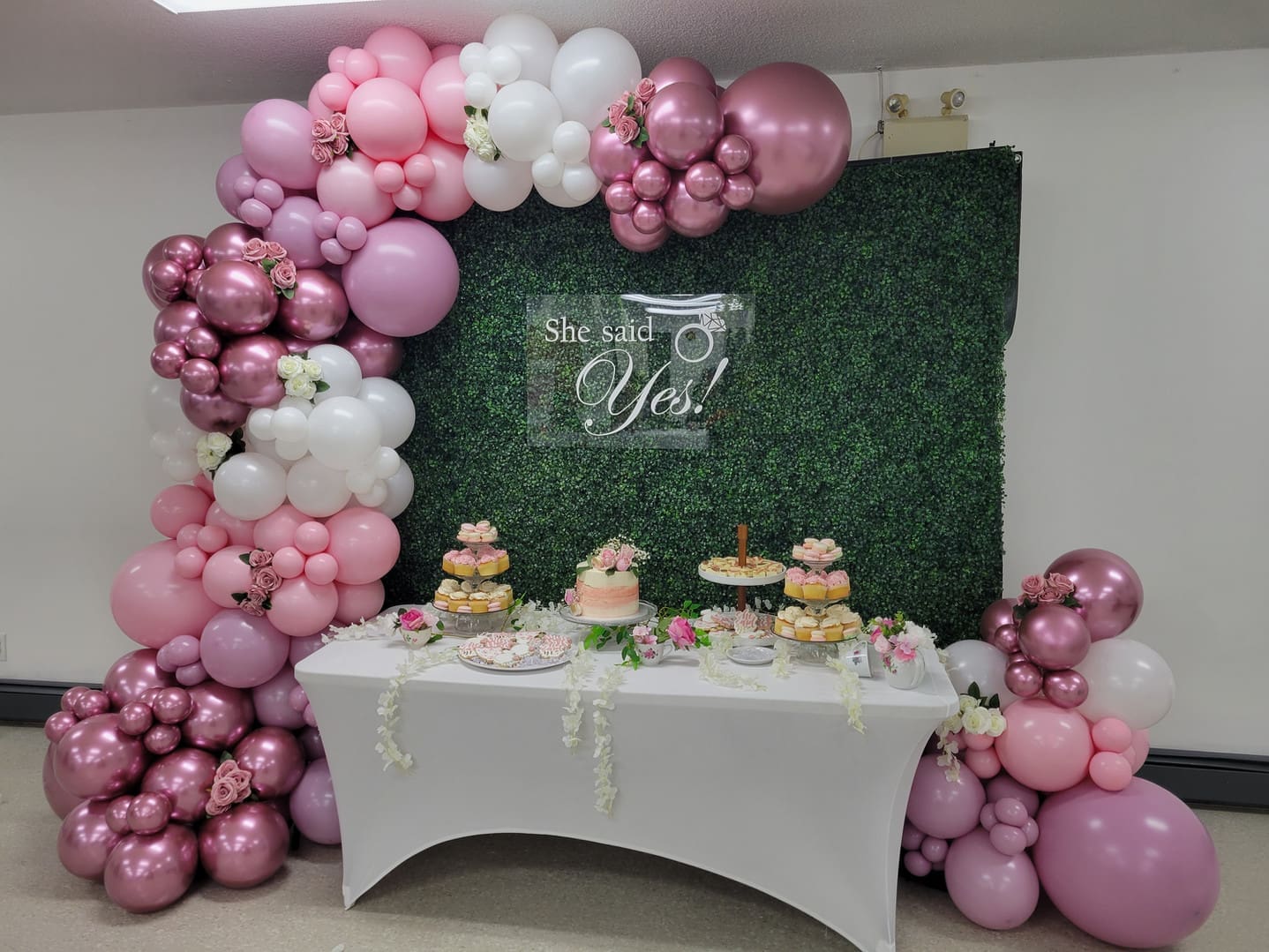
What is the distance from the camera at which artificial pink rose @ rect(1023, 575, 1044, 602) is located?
2299 mm

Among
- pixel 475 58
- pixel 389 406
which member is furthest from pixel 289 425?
pixel 475 58

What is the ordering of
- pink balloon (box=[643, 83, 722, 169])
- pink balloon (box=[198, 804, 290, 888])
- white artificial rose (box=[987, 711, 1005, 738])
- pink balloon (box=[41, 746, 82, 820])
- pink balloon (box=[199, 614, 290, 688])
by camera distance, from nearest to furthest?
pink balloon (box=[643, 83, 722, 169])
white artificial rose (box=[987, 711, 1005, 738])
pink balloon (box=[198, 804, 290, 888])
pink balloon (box=[199, 614, 290, 688])
pink balloon (box=[41, 746, 82, 820])

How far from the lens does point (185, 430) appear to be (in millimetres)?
2562

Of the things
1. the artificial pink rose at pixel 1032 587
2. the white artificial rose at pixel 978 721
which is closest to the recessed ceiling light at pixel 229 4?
the artificial pink rose at pixel 1032 587

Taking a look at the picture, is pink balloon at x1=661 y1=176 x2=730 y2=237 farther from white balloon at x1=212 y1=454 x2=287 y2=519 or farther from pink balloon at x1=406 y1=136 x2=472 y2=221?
white balloon at x1=212 y1=454 x2=287 y2=519

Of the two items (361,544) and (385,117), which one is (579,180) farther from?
(361,544)

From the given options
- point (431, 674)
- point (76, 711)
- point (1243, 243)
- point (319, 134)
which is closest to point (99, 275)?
point (319, 134)

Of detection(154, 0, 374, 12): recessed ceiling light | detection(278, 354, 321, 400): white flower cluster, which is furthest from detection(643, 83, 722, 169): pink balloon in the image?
detection(278, 354, 321, 400): white flower cluster

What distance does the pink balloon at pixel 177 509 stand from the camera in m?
2.63

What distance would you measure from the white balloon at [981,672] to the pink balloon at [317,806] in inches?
77.9

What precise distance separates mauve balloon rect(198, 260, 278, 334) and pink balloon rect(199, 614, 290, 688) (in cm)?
83

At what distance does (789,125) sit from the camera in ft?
7.14

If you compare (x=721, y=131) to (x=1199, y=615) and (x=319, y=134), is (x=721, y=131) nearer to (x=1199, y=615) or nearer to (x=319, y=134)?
(x=319, y=134)

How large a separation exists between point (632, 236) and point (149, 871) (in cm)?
235
